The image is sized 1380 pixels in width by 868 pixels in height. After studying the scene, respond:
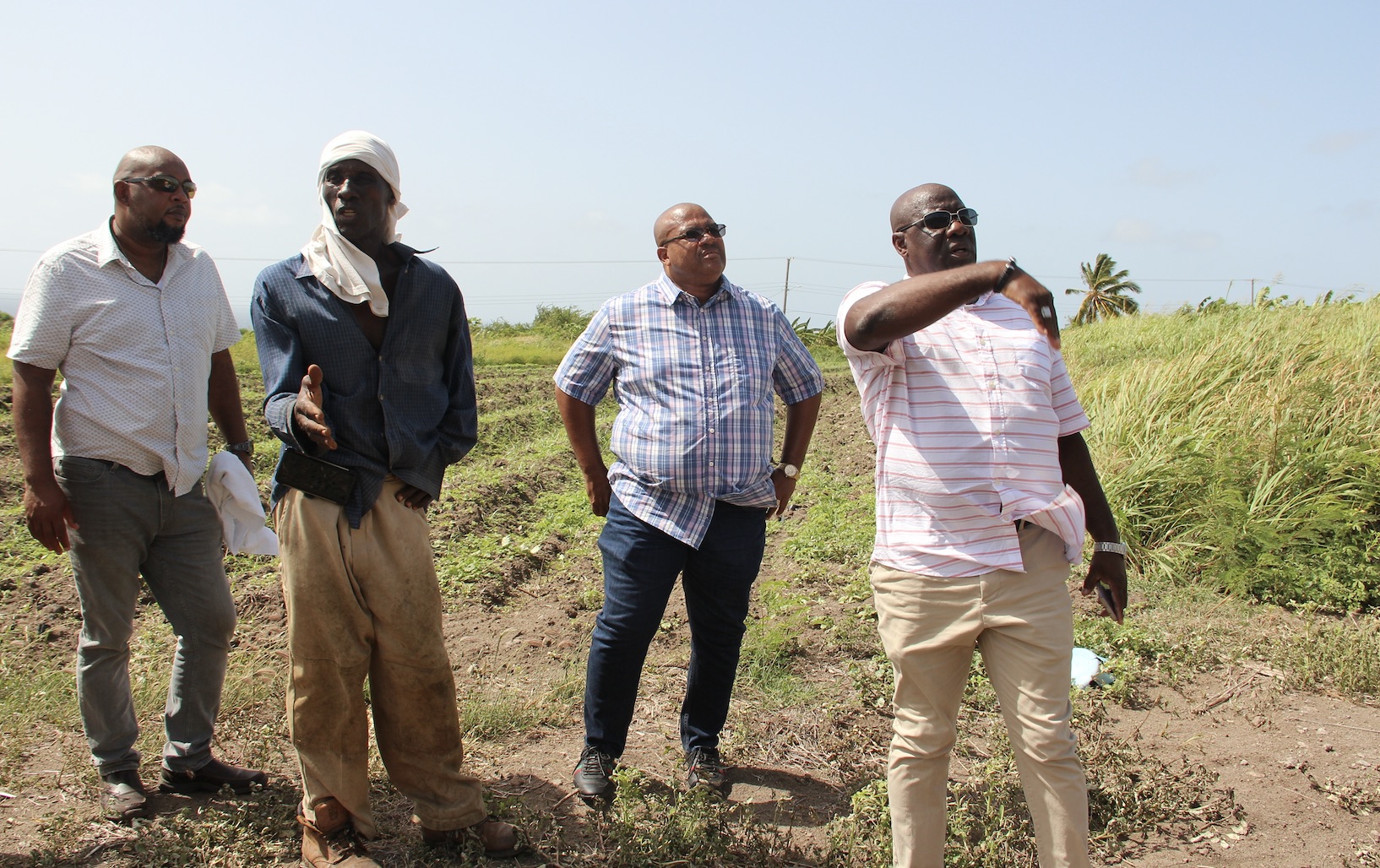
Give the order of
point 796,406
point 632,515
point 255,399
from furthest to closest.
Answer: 1. point 255,399
2. point 796,406
3. point 632,515

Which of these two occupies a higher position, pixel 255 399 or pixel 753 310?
pixel 753 310

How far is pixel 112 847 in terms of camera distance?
2959 mm

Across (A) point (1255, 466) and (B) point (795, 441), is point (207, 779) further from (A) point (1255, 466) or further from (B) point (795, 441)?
(A) point (1255, 466)

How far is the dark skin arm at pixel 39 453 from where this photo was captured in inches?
118

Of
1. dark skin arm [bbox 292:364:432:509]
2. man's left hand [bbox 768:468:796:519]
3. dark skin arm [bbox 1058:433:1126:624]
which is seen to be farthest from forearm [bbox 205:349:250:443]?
dark skin arm [bbox 1058:433:1126:624]

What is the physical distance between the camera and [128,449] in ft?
10.3

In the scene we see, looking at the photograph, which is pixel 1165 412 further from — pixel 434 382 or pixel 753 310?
pixel 434 382

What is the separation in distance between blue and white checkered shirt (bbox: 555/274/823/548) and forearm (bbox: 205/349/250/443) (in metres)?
1.14

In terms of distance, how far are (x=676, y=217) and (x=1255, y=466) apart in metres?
4.63

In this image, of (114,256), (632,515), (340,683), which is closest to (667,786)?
(632,515)

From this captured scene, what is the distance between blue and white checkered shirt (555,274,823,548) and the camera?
328cm

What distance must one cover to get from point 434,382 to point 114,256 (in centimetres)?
109

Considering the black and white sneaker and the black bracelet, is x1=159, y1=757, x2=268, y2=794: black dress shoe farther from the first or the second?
the black bracelet

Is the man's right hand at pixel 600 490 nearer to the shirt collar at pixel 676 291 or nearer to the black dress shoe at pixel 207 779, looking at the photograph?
the shirt collar at pixel 676 291
